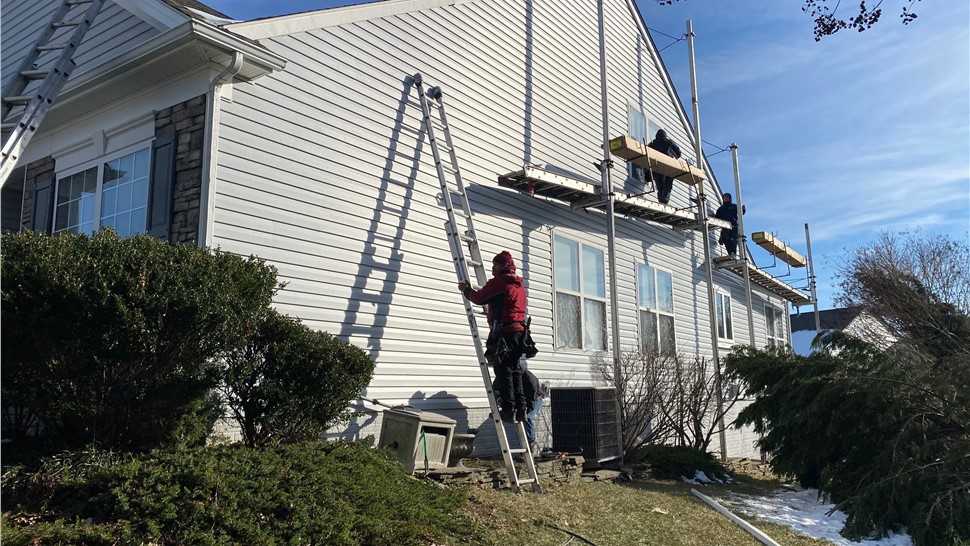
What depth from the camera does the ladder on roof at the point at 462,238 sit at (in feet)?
25.6

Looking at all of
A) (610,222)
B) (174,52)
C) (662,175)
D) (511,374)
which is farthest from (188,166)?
(662,175)

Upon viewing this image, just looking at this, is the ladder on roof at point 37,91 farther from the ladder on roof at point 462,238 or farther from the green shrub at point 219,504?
the ladder on roof at point 462,238

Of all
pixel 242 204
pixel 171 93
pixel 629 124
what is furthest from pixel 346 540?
pixel 629 124

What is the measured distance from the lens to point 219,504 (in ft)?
15.6

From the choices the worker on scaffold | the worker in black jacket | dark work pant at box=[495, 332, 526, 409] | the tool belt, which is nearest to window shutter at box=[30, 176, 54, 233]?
the tool belt

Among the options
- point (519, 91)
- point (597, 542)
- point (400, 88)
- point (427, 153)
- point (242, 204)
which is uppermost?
point (519, 91)

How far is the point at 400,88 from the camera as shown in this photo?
A: 32.8 ft

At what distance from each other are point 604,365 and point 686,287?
5171mm

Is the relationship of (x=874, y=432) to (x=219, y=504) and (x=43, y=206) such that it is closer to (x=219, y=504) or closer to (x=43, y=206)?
(x=219, y=504)

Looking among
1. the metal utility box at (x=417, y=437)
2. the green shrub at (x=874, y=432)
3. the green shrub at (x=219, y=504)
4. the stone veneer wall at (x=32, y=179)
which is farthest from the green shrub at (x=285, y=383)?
the green shrub at (x=874, y=432)

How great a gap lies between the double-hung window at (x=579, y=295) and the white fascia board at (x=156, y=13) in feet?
22.0

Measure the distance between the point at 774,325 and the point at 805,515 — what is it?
14.6 meters

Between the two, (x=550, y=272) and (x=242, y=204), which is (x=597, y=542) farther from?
(x=550, y=272)

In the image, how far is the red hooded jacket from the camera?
8220 mm
